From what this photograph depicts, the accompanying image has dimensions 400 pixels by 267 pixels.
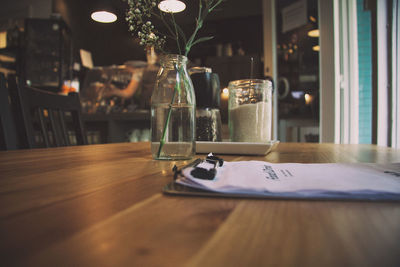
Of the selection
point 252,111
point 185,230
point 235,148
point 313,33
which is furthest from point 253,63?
point 313,33

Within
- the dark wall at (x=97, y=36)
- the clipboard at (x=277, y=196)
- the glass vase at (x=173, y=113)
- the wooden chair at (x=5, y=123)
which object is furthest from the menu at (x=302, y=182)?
the dark wall at (x=97, y=36)

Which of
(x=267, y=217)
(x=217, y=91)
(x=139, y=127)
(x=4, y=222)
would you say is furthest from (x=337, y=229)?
(x=139, y=127)

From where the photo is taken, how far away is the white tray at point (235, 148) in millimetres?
666

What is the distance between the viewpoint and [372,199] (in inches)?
9.5

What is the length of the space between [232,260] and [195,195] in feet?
0.43

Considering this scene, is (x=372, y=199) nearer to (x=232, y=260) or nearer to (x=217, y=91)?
(x=232, y=260)

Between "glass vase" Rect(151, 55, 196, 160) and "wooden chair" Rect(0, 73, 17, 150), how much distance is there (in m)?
0.60

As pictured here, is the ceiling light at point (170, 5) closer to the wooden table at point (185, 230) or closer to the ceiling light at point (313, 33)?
the wooden table at point (185, 230)

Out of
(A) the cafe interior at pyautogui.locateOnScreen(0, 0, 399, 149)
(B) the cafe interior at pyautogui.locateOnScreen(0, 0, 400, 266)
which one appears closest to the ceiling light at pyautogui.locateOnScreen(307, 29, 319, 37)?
(A) the cafe interior at pyautogui.locateOnScreen(0, 0, 399, 149)

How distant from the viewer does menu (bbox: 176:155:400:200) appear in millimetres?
248

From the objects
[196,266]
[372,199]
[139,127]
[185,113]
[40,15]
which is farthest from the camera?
[40,15]

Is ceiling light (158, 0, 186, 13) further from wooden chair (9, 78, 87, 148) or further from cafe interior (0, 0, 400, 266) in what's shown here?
wooden chair (9, 78, 87, 148)

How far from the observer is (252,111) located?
75 centimetres

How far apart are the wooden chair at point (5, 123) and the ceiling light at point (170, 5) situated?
623mm
